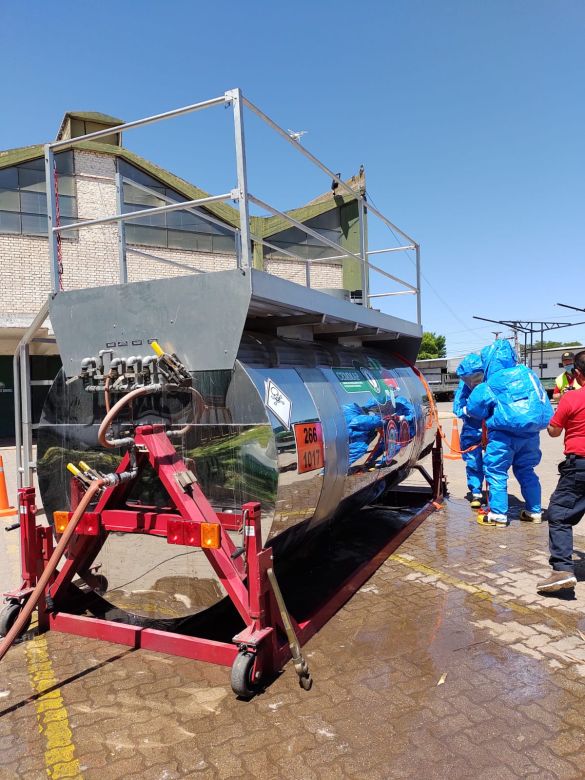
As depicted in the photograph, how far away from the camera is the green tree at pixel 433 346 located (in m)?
77.4

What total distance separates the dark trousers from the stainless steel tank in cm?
162

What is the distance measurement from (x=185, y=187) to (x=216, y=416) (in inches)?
640

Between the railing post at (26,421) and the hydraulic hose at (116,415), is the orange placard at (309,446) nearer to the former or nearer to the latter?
the hydraulic hose at (116,415)

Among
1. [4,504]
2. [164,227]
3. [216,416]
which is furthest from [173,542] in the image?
[164,227]

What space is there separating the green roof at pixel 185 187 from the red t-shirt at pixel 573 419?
10.3 m

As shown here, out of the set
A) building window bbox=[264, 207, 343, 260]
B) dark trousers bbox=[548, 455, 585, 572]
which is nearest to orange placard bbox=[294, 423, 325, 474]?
dark trousers bbox=[548, 455, 585, 572]

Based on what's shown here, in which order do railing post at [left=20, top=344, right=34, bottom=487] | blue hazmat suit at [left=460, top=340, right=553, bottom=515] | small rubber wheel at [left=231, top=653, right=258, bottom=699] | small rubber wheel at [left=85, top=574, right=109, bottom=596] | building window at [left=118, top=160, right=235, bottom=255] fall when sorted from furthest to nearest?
1. building window at [left=118, top=160, right=235, bottom=255]
2. blue hazmat suit at [left=460, top=340, right=553, bottom=515]
3. railing post at [left=20, top=344, right=34, bottom=487]
4. small rubber wheel at [left=85, top=574, right=109, bottom=596]
5. small rubber wheel at [left=231, top=653, right=258, bottom=699]

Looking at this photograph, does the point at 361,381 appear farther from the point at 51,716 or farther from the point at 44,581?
the point at 51,716

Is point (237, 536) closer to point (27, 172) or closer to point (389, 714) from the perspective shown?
point (389, 714)

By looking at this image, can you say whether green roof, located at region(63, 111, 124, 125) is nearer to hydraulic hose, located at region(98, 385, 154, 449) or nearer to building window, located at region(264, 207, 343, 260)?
building window, located at region(264, 207, 343, 260)

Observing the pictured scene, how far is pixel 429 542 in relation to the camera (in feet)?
20.4

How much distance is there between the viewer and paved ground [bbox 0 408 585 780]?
8.62 ft

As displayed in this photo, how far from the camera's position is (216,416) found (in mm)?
3676

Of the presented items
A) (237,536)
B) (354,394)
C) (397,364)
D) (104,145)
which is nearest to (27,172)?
(104,145)
